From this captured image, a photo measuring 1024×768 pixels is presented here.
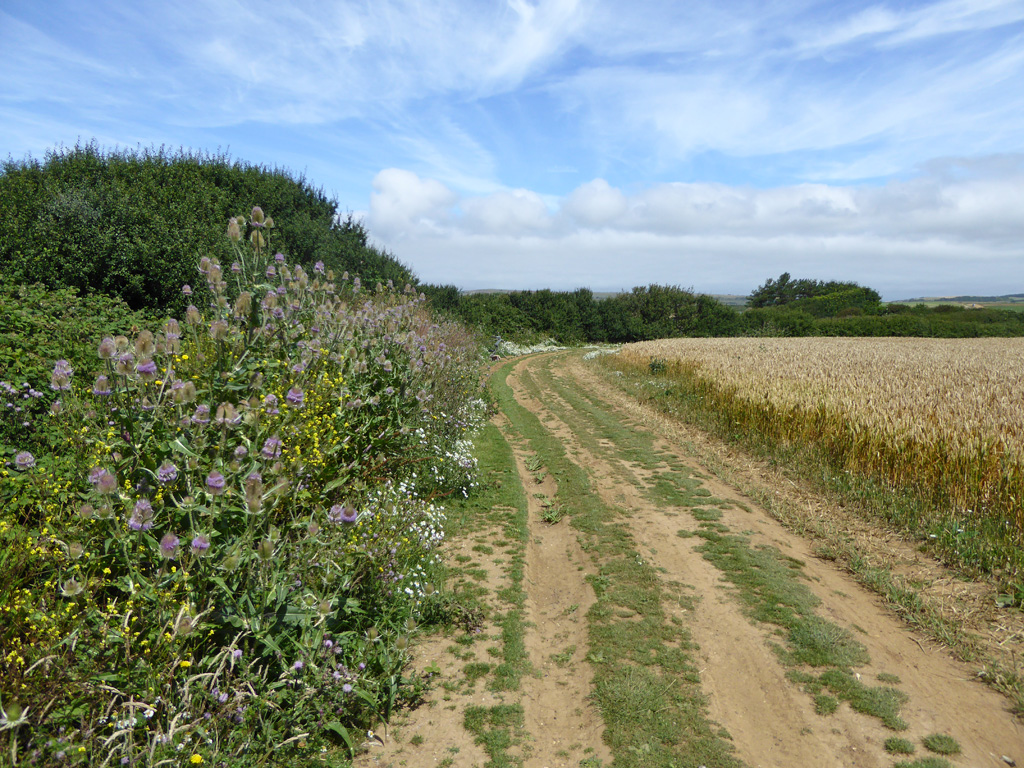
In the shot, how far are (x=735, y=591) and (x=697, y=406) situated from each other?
8.42 m

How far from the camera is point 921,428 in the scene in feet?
24.2

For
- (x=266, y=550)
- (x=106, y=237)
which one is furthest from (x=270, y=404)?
(x=106, y=237)

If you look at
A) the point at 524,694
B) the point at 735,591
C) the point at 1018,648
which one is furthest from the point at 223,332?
the point at 1018,648

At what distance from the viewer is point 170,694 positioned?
2.67 metres

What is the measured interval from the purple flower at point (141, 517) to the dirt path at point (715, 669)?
1.96m

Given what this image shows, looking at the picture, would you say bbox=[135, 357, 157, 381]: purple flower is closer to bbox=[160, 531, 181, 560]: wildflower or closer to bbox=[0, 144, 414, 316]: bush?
bbox=[160, 531, 181, 560]: wildflower

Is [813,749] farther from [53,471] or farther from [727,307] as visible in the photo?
[727,307]

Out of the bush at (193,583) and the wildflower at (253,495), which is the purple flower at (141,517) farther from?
the wildflower at (253,495)

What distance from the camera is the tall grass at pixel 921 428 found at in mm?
5816

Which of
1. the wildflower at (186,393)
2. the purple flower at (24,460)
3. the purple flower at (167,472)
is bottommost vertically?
the purple flower at (167,472)

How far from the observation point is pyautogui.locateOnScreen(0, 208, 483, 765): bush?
2.53 meters

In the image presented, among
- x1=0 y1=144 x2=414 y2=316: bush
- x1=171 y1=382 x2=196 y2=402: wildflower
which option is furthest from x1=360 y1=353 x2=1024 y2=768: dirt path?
x1=0 y1=144 x2=414 y2=316: bush

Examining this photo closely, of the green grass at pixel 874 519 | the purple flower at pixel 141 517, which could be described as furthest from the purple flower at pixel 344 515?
the green grass at pixel 874 519

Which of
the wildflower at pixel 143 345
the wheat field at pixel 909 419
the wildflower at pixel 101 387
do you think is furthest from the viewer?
the wheat field at pixel 909 419
